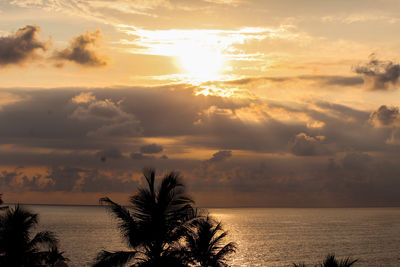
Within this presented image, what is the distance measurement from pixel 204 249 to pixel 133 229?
909cm

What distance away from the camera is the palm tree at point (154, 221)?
19.8 m

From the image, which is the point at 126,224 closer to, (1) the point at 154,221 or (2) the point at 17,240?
(1) the point at 154,221

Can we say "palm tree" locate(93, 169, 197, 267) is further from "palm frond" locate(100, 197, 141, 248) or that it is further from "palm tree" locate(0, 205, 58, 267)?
"palm tree" locate(0, 205, 58, 267)

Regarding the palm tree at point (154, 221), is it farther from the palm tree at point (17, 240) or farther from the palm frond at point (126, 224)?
the palm tree at point (17, 240)

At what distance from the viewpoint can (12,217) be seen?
27.7m

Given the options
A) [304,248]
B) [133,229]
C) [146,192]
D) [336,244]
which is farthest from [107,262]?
[336,244]

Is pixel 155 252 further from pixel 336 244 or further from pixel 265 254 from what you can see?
pixel 336 244

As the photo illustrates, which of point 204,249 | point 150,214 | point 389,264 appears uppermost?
point 150,214

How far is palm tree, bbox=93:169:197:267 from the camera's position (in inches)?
781

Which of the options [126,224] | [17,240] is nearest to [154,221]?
[126,224]

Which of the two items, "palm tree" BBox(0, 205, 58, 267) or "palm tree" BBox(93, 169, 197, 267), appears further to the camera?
"palm tree" BBox(0, 205, 58, 267)

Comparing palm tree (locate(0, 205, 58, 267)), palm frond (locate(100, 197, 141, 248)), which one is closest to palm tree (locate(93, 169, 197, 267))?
palm frond (locate(100, 197, 141, 248))

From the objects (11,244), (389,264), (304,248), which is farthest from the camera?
(304,248)

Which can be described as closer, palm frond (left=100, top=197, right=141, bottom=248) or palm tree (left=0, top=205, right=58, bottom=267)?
palm frond (left=100, top=197, right=141, bottom=248)
